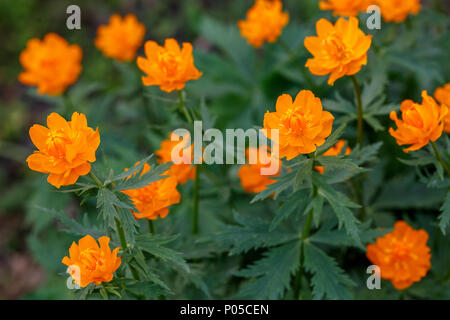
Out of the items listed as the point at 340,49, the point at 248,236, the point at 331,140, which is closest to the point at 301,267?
the point at 248,236

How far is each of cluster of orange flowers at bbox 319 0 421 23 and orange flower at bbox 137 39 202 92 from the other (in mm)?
783

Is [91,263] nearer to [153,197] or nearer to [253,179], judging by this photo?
[153,197]

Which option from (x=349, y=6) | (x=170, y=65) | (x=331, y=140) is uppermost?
(x=349, y=6)

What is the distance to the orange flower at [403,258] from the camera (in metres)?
2.02

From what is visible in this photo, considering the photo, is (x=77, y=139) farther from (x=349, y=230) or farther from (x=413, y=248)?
(x=413, y=248)

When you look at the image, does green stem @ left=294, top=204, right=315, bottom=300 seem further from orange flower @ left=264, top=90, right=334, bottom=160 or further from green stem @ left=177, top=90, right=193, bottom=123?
green stem @ left=177, top=90, right=193, bottom=123

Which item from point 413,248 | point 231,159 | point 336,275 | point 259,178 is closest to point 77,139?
point 231,159

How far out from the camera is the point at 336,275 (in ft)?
6.64

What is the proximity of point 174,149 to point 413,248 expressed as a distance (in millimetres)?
1094

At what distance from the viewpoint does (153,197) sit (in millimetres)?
1845

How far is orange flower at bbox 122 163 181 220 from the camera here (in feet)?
5.97

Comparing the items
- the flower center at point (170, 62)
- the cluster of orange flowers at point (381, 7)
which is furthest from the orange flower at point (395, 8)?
the flower center at point (170, 62)

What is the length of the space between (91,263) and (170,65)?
794 mm

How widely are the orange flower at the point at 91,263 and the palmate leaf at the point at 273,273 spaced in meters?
0.64
